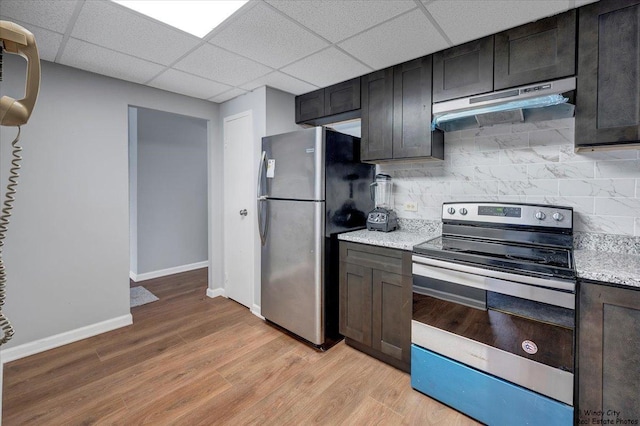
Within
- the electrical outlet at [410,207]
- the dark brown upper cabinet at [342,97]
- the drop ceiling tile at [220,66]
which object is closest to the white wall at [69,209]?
the drop ceiling tile at [220,66]

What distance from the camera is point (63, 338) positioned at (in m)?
2.47

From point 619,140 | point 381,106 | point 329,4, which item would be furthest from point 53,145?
point 619,140

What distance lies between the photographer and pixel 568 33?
165cm

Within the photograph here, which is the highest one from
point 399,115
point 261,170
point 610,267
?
point 399,115

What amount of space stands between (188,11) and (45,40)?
1147mm

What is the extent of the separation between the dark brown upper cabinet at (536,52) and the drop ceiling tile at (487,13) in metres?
0.06

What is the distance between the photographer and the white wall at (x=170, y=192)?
417 centimetres

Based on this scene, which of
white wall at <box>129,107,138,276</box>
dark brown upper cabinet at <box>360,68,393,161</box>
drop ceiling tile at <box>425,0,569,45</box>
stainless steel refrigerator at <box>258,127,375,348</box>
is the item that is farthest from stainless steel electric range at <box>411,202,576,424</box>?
white wall at <box>129,107,138,276</box>

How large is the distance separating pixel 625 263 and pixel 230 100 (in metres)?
3.56

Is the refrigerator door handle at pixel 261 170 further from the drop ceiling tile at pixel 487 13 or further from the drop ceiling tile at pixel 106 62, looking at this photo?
the drop ceiling tile at pixel 487 13

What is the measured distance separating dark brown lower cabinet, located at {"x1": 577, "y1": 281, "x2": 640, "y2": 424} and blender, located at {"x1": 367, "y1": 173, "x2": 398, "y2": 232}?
135 centimetres

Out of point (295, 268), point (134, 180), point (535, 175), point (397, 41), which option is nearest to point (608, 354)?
point (535, 175)

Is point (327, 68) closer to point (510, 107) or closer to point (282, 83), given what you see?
point (282, 83)

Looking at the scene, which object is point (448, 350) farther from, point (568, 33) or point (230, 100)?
point (230, 100)
